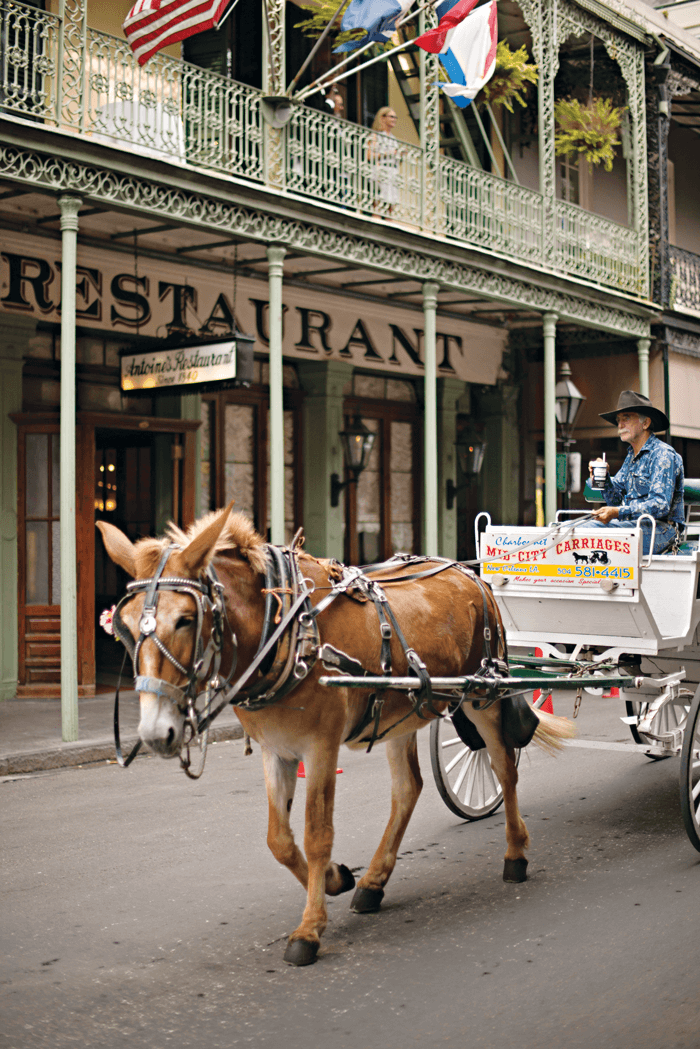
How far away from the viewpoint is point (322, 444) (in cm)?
1521

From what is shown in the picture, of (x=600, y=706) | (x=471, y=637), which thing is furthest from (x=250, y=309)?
(x=471, y=637)

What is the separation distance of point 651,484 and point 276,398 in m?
5.28

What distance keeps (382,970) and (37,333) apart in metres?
9.07

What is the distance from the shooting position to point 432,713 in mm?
5285

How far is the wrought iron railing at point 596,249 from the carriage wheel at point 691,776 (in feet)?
34.9

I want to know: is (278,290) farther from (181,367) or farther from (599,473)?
(599,473)

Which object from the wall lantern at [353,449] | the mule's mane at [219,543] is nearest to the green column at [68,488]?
the mule's mane at [219,543]

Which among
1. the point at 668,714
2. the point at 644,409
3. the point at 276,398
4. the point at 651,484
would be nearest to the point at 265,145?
the point at 276,398

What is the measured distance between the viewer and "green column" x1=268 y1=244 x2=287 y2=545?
11.3 meters

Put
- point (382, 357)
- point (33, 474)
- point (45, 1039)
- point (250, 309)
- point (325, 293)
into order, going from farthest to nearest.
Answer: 1. point (382, 357)
2. point (325, 293)
3. point (250, 309)
4. point (33, 474)
5. point (45, 1039)

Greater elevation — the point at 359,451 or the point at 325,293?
the point at 325,293

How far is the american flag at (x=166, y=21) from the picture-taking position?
9469 mm

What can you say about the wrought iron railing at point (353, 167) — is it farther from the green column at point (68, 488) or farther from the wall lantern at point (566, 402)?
the wall lantern at point (566, 402)

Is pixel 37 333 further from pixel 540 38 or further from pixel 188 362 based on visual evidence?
pixel 540 38
